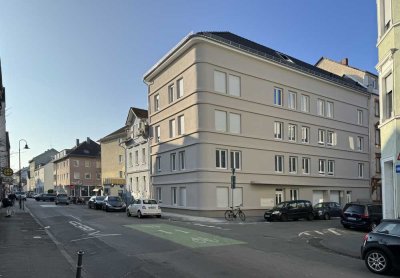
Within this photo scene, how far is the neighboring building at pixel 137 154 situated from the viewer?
4434 centimetres

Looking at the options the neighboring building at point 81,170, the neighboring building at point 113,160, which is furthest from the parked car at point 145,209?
the neighboring building at point 81,170

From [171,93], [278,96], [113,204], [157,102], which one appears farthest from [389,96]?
[113,204]

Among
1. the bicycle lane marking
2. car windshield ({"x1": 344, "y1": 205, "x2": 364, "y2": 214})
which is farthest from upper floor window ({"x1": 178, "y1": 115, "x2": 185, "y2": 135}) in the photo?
the bicycle lane marking

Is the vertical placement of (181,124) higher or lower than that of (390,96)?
higher

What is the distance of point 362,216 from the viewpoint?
23.7m

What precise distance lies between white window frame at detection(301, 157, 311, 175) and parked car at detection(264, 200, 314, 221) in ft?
25.1

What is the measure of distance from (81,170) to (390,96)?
267 feet

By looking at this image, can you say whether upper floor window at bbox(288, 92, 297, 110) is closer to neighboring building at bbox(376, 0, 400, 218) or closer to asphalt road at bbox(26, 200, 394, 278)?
neighboring building at bbox(376, 0, 400, 218)

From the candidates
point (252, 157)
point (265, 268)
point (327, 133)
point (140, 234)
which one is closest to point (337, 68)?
point (327, 133)

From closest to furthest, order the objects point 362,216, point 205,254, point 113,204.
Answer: point 205,254 → point 362,216 → point 113,204

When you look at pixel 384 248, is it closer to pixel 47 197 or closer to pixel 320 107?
pixel 320 107

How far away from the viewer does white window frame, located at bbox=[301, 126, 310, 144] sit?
40.1m

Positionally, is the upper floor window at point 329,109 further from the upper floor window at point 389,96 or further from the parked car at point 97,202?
the upper floor window at point 389,96

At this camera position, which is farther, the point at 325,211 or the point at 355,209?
the point at 325,211
